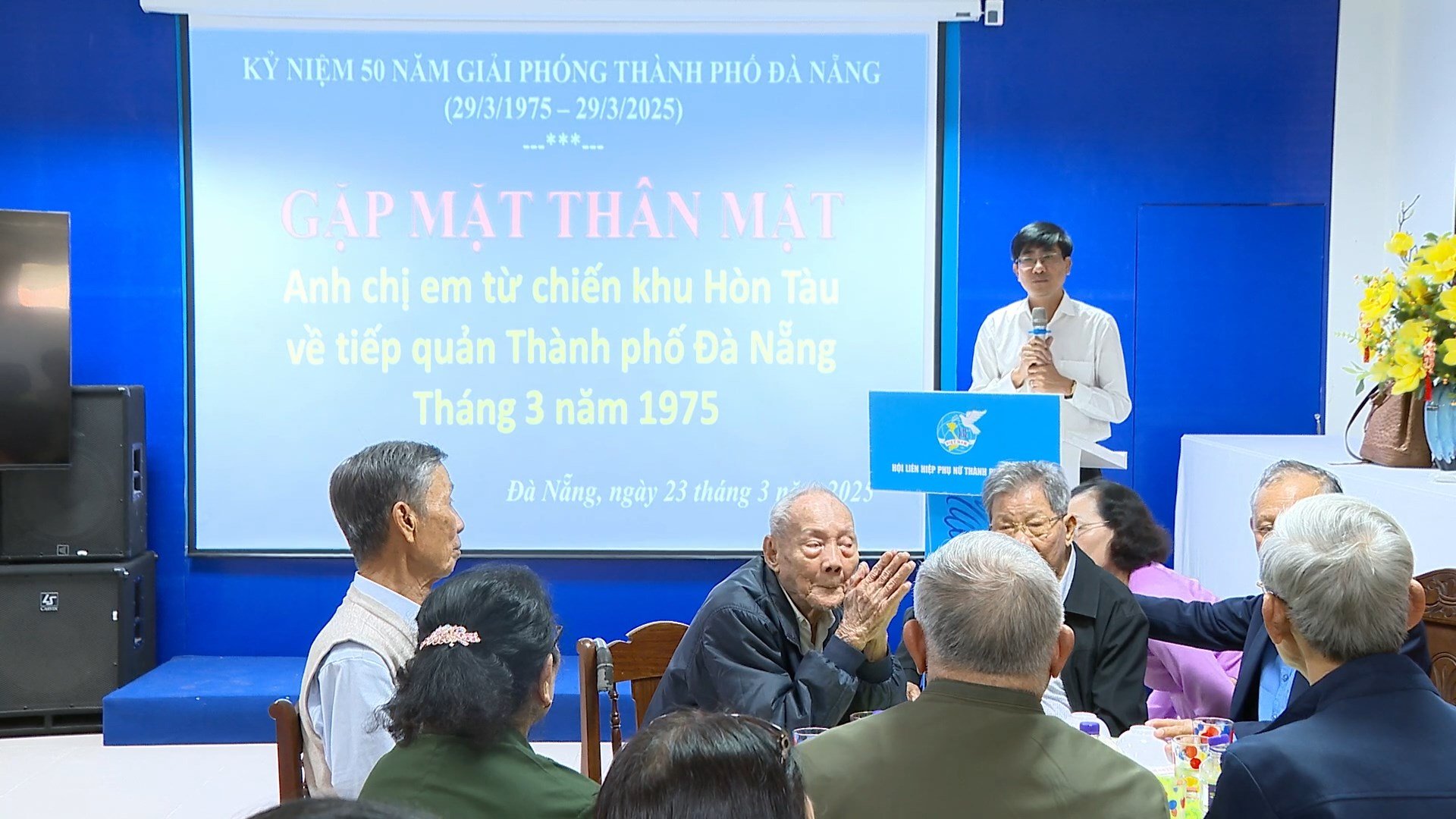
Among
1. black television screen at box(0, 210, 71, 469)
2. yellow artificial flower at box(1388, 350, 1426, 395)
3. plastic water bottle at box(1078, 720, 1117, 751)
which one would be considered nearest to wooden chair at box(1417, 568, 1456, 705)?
yellow artificial flower at box(1388, 350, 1426, 395)

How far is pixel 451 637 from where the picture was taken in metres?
1.71

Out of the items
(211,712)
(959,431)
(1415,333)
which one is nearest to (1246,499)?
(1415,333)

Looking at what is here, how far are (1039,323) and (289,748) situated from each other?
2.75 m

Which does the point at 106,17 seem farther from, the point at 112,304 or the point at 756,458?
the point at 756,458

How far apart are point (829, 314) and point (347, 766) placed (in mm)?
3503

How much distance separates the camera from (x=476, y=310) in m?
5.21

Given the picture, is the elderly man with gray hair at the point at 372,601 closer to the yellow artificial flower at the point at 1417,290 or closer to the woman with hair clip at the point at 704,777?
the woman with hair clip at the point at 704,777

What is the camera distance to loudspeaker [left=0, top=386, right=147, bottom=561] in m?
4.92

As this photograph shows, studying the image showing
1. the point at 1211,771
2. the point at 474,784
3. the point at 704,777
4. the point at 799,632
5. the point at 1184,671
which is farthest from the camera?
the point at 1184,671

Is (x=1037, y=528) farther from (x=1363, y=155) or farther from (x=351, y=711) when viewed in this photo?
(x=1363, y=155)

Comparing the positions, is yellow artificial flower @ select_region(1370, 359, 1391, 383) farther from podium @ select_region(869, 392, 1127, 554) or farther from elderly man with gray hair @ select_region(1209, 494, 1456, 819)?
elderly man with gray hair @ select_region(1209, 494, 1456, 819)

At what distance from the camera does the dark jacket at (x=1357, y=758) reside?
148cm

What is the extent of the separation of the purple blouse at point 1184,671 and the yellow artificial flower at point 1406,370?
729mm

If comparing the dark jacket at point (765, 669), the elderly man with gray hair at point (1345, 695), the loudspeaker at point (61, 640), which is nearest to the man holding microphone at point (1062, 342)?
the dark jacket at point (765, 669)
